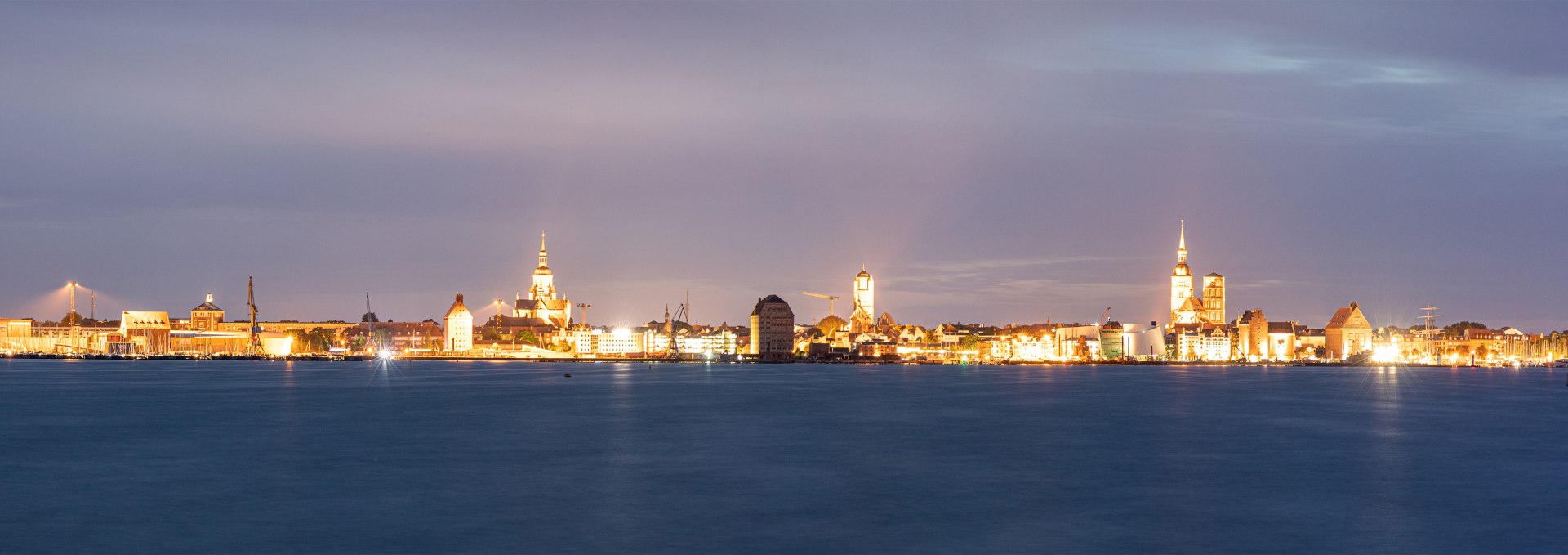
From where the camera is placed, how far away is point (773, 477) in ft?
139

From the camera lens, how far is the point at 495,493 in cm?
3797

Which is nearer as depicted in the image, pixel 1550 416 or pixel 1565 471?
pixel 1565 471

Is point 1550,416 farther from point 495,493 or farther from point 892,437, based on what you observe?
point 495,493

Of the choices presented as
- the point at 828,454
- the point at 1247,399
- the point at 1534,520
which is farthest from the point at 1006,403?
the point at 1534,520

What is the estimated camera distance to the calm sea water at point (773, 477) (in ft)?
102

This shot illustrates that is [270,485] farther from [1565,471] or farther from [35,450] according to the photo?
[1565,471]

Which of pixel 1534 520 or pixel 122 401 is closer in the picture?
pixel 1534 520

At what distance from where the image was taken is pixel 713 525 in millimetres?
32406

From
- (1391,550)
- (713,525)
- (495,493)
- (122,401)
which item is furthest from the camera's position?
(122,401)

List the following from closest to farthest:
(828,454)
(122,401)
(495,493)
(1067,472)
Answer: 1. (495,493)
2. (1067,472)
3. (828,454)
4. (122,401)

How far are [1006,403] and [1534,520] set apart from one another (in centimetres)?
5260

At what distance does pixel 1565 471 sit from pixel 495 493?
3643cm

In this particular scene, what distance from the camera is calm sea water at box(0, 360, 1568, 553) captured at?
31141 mm

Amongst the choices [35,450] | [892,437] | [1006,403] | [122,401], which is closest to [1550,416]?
[1006,403]
